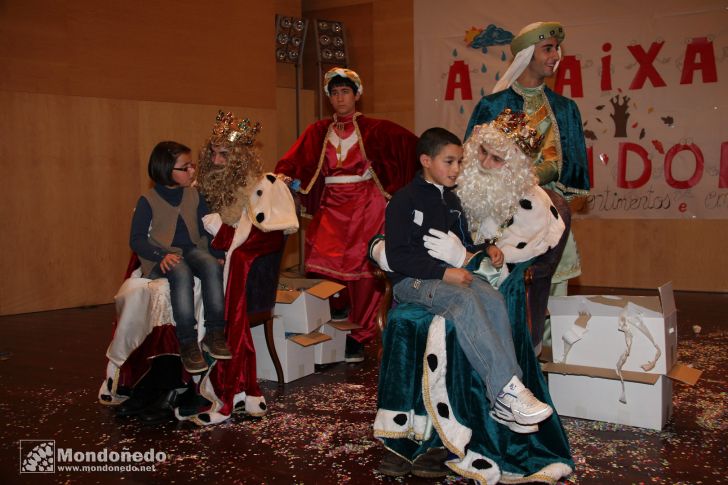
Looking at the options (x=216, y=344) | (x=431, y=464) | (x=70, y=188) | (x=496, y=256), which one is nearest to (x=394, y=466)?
(x=431, y=464)

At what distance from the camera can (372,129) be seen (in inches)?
188

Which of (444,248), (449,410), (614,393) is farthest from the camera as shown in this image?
(614,393)

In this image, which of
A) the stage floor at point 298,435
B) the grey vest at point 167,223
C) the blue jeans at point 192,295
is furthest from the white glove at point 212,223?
the stage floor at point 298,435

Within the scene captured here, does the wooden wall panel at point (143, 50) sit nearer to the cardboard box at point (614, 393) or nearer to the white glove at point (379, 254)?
the white glove at point (379, 254)

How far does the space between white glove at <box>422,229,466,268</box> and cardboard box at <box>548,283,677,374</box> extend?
0.83 meters

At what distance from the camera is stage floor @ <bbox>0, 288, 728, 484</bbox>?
8.96 feet

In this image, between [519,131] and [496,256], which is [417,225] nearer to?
[496,256]

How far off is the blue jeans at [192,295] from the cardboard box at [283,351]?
63 cm

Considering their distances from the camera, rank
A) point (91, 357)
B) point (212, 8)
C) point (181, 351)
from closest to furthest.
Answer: point (181, 351)
point (91, 357)
point (212, 8)

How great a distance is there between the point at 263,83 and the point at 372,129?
3277 mm

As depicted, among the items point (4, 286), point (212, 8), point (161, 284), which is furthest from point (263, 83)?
point (161, 284)

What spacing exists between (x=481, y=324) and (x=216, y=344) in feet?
4.34

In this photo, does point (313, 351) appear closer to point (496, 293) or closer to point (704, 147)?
point (496, 293)

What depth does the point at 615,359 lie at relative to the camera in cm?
327
